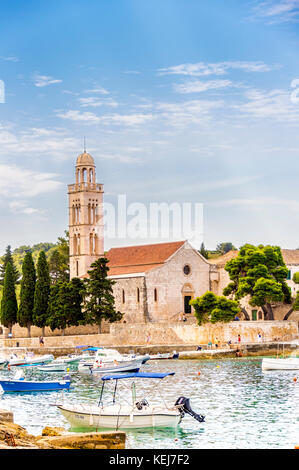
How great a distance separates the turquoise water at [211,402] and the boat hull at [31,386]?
1.88 ft

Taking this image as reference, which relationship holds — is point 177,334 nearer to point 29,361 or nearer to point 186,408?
point 29,361

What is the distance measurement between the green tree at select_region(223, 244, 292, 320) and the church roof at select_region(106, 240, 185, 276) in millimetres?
7605

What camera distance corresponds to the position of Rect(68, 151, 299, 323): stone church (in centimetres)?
6031

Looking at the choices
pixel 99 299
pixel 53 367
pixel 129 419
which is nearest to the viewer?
pixel 129 419

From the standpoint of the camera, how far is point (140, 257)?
212 ft

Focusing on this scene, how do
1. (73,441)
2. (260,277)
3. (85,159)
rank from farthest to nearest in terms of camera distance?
(85,159)
(260,277)
(73,441)

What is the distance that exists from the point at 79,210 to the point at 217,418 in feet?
147

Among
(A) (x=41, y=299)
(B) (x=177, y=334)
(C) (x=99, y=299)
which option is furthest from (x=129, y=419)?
(A) (x=41, y=299)

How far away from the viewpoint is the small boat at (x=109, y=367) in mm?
41156

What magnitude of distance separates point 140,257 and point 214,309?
12.7 metres

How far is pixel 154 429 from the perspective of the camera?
2155 centimetres

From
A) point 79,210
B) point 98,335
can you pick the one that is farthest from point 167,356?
point 79,210

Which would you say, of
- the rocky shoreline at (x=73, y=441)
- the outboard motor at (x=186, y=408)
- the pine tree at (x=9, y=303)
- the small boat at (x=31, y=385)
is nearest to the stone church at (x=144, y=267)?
the pine tree at (x=9, y=303)

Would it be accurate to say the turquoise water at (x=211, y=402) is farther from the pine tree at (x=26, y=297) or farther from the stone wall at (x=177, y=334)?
the pine tree at (x=26, y=297)
